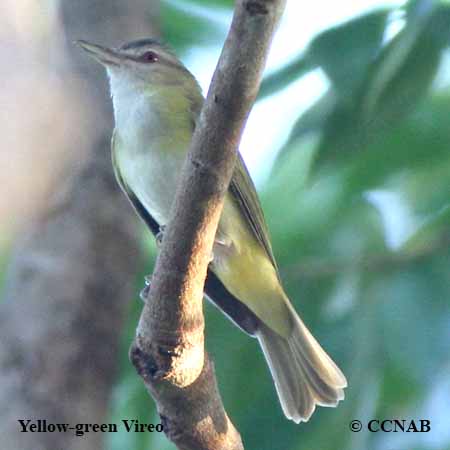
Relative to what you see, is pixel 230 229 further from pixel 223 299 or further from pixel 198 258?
pixel 198 258

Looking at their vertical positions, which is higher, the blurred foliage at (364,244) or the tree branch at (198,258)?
the blurred foliage at (364,244)

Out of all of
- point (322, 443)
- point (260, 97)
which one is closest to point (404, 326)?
point (322, 443)

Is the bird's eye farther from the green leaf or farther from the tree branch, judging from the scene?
the tree branch

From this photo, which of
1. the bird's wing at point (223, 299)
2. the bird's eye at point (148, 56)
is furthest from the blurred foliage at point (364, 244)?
the bird's eye at point (148, 56)

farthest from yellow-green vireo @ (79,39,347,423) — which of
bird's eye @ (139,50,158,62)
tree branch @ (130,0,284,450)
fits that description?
tree branch @ (130,0,284,450)

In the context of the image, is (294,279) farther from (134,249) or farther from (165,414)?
(165,414)

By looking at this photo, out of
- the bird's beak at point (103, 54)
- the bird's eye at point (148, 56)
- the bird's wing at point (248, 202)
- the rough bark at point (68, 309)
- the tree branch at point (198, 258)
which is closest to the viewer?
the tree branch at point (198, 258)

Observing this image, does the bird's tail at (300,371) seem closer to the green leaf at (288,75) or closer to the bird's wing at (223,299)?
the bird's wing at (223,299)
